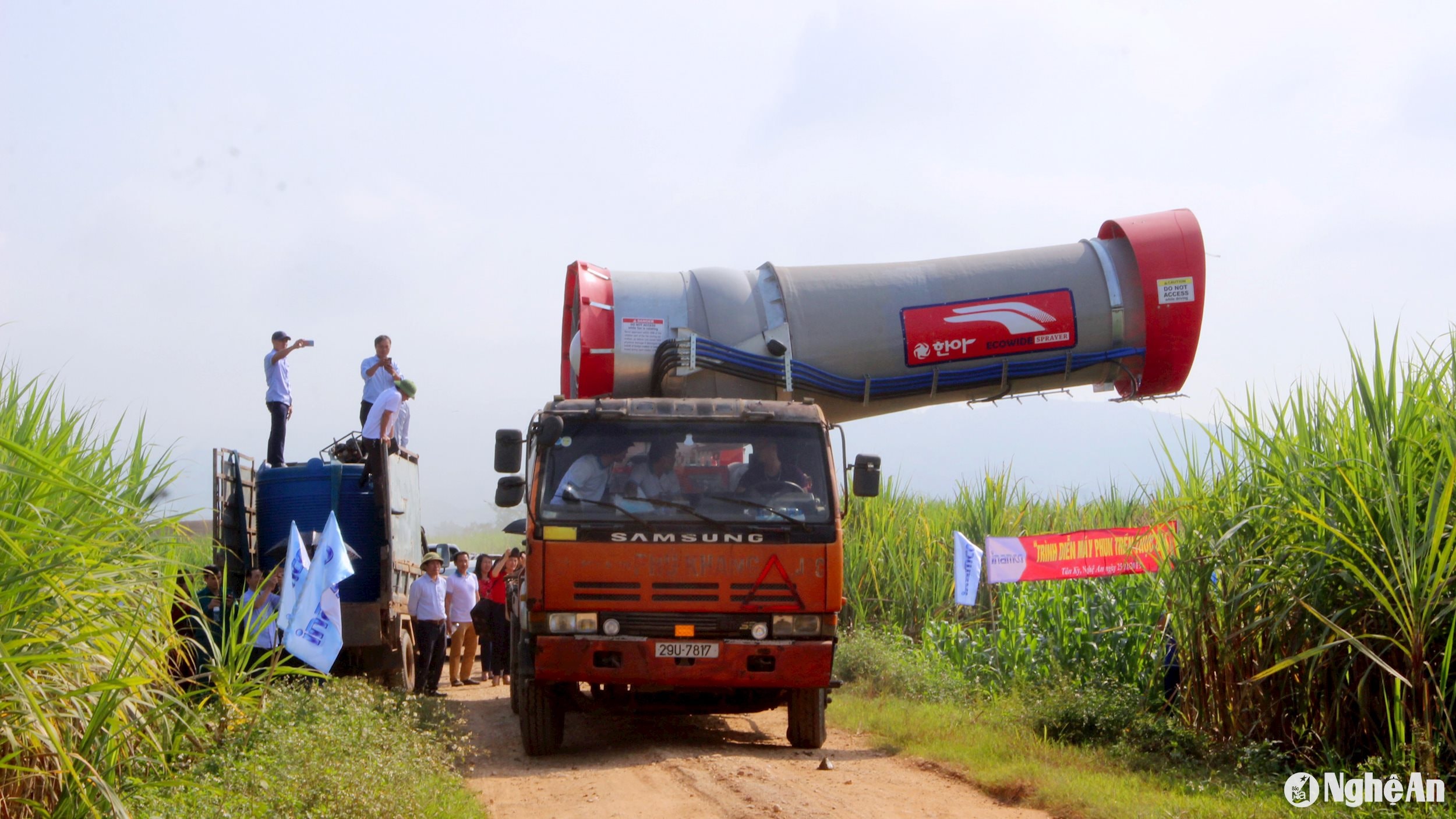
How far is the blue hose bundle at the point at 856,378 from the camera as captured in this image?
33.9 feet

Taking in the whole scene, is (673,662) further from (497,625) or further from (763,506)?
(497,625)

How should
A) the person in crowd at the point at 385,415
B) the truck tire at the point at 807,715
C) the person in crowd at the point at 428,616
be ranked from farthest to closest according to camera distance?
the person in crowd at the point at 428,616 < the person in crowd at the point at 385,415 < the truck tire at the point at 807,715

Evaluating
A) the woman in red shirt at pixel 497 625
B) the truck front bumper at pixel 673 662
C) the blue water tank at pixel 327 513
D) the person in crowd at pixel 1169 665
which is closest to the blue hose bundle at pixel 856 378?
the person in crowd at pixel 1169 665

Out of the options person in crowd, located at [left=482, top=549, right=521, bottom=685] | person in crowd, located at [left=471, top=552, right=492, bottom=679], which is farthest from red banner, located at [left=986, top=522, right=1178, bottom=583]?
person in crowd, located at [left=471, top=552, right=492, bottom=679]

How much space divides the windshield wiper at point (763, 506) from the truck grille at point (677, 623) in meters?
0.75

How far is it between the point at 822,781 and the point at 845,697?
4.79 metres

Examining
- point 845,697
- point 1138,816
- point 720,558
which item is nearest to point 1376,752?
Answer: point 1138,816

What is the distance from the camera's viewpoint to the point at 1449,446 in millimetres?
6898

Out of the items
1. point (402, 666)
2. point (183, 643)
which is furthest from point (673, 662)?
point (402, 666)

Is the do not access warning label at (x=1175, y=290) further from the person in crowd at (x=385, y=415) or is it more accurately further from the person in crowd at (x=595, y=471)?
the person in crowd at (x=385, y=415)

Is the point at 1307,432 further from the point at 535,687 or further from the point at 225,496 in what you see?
the point at 225,496

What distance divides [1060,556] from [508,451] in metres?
5.39

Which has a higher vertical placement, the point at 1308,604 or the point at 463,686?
the point at 1308,604

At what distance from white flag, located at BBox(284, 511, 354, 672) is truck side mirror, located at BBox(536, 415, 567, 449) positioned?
5.81 ft
